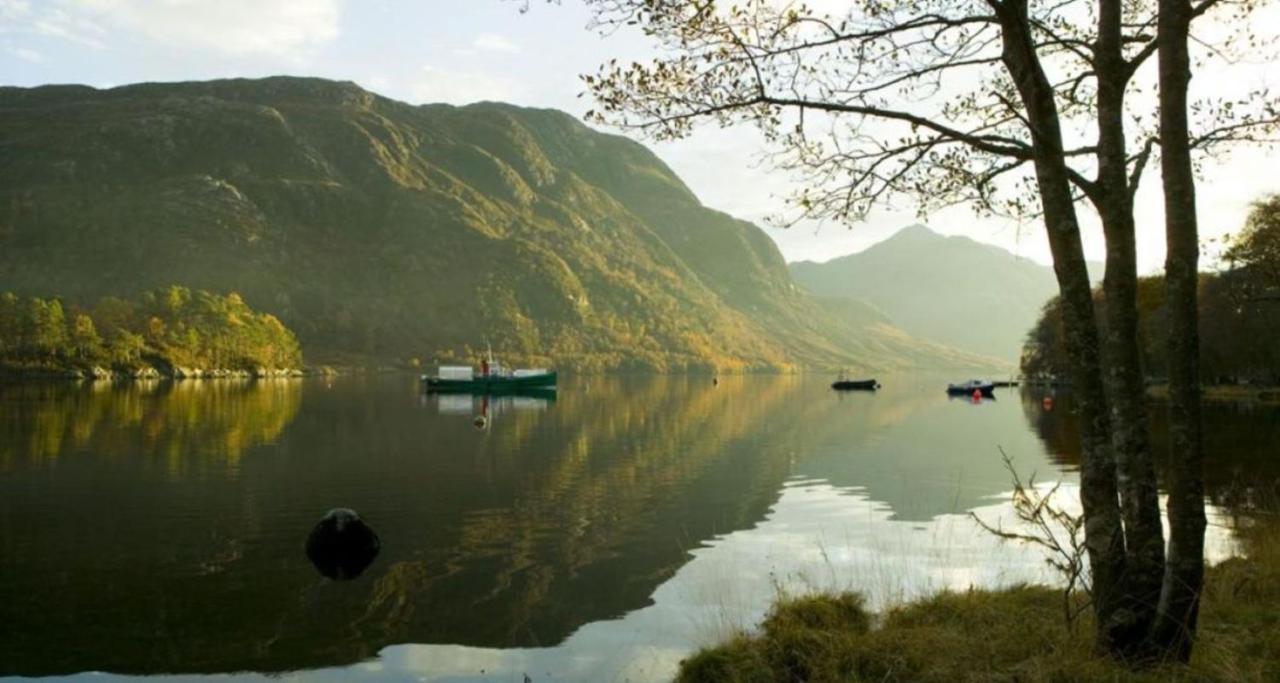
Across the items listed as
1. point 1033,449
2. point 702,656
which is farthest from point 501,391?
point 702,656

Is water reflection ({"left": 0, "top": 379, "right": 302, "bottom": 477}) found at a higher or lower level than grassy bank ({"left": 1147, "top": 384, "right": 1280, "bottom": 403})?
lower

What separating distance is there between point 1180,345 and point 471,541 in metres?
18.4

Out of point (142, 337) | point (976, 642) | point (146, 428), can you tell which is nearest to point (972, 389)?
point (146, 428)

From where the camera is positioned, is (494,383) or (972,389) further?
(972,389)

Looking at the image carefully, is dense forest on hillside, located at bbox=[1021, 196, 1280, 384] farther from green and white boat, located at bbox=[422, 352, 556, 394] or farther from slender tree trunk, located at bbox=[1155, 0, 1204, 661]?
green and white boat, located at bbox=[422, 352, 556, 394]

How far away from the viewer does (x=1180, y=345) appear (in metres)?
8.56

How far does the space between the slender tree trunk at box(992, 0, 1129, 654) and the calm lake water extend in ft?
21.1

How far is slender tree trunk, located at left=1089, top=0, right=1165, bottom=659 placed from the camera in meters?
8.64

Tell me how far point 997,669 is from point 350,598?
12.5 m

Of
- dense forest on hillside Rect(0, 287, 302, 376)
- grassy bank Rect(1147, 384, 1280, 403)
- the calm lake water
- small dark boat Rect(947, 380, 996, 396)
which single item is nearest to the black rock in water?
the calm lake water

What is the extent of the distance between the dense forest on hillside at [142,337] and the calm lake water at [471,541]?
111 meters

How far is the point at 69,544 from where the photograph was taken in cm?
2211

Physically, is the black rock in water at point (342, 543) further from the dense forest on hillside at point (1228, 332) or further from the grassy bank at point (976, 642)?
the dense forest on hillside at point (1228, 332)

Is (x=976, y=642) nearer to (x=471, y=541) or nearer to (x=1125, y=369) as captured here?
(x=1125, y=369)
